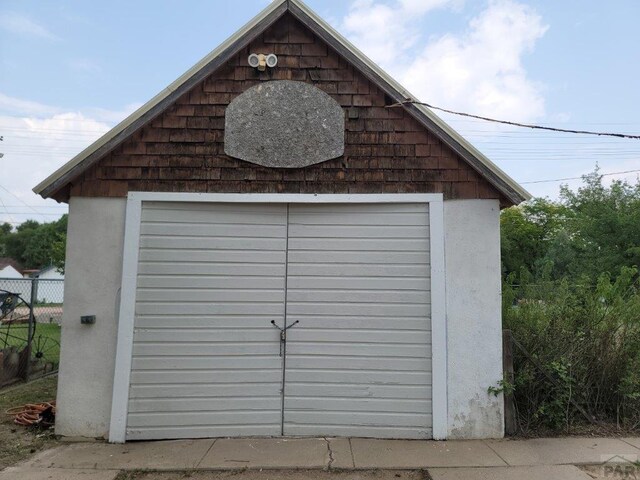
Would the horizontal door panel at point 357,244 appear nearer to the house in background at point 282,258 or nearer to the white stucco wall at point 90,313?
the house in background at point 282,258

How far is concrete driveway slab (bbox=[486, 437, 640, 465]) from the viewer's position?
4.56 metres

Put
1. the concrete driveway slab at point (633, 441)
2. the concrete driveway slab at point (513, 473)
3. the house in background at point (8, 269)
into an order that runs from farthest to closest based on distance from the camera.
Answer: the house in background at point (8, 269), the concrete driveway slab at point (633, 441), the concrete driveway slab at point (513, 473)

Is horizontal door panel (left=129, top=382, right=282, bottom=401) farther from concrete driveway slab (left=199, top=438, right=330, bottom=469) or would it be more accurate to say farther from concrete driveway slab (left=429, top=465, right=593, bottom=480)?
concrete driveway slab (left=429, top=465, right=593, bottom=480)

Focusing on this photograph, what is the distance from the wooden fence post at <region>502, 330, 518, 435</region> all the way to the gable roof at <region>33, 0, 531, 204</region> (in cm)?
181

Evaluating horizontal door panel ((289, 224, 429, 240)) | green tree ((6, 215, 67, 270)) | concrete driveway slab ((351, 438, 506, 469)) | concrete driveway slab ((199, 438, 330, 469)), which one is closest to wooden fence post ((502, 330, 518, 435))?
concrete driveway slab ((351, 438, 506, 469))

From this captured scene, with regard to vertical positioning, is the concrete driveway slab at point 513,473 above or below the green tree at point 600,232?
below

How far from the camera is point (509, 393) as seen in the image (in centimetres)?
523

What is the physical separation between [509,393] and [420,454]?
137cm

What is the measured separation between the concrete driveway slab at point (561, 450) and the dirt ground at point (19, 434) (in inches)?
202

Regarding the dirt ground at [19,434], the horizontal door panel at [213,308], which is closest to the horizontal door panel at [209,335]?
the horizontal door panel at [213,308]

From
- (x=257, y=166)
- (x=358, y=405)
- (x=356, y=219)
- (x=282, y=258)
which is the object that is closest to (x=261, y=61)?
(x=257, y=166)

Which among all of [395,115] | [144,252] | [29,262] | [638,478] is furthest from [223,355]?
[29,262]

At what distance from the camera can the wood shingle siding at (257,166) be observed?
548 centimetres

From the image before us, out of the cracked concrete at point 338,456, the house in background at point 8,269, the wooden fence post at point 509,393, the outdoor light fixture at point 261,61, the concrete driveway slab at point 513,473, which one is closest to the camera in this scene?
the concrete driveway slab at point 513,473
